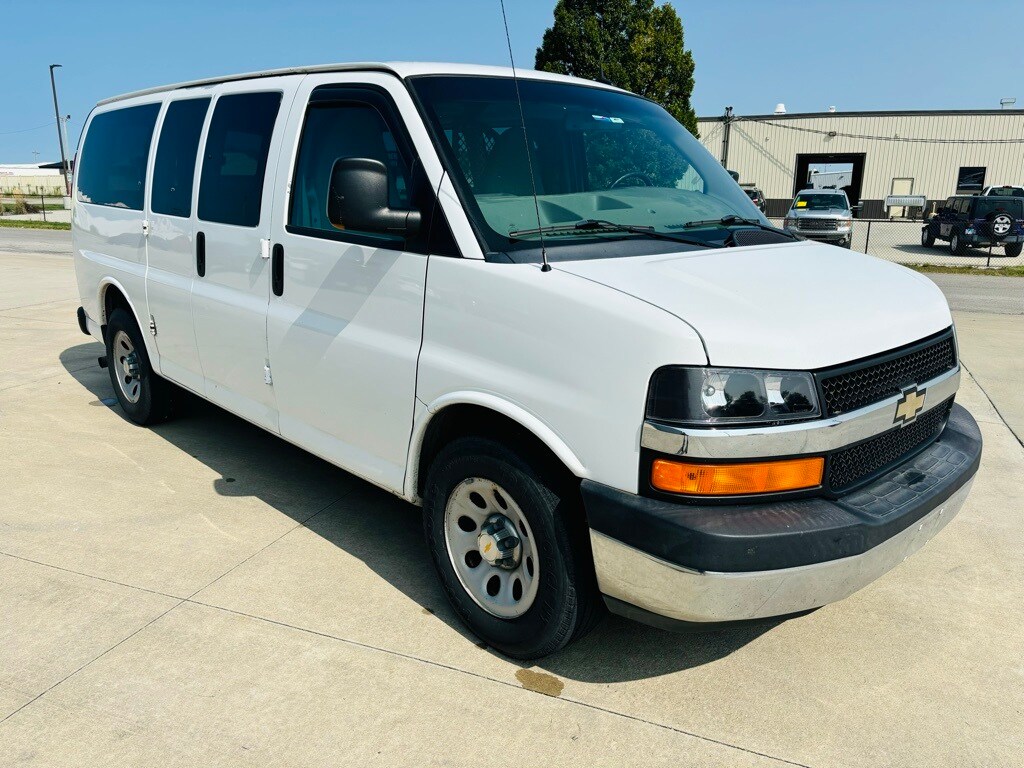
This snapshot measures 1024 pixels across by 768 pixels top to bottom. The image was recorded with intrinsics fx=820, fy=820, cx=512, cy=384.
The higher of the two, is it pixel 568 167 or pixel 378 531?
pixel 568 167

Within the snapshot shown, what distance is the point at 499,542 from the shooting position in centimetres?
297

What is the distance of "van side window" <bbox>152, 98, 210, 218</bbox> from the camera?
4.48m

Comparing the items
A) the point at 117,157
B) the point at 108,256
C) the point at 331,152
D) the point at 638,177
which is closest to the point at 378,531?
the point at 331,152

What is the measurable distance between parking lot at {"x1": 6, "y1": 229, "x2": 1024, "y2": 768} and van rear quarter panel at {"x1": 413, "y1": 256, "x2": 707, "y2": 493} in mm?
847

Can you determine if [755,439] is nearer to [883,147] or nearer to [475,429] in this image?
[475,429]

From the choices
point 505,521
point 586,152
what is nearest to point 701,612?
point 505,521

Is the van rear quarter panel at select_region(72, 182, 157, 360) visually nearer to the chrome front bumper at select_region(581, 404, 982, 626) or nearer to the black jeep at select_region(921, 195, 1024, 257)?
the chrome front bumper at select_region(581, 404, 982, 626)

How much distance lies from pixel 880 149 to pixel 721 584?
43.2 meters

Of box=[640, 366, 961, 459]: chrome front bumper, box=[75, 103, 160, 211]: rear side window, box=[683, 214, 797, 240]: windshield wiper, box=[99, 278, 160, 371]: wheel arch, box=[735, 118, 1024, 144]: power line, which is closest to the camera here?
box=[640, 366, 961, 459]: chrome front bumper

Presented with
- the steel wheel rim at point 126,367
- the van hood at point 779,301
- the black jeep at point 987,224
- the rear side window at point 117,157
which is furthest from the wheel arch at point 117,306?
the black jeep at point 987,224

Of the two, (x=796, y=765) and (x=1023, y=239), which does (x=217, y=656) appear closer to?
(x=796, y=765)

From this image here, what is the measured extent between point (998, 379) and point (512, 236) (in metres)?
6.33

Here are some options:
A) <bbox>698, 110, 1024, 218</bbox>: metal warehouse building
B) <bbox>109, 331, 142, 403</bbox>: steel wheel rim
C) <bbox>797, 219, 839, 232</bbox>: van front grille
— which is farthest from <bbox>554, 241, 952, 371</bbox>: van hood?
<bbox>698, 110, 1024, 218</bbox>: metal warehouse building

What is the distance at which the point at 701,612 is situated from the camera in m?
2.46
